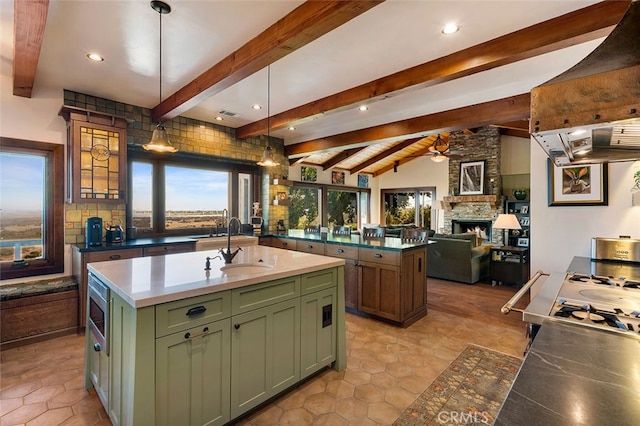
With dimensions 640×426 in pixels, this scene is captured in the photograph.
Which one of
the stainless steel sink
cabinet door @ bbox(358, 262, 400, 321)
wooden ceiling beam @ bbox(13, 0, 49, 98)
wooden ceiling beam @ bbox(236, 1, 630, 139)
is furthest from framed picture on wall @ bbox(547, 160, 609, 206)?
wooden ceiling beam @ bbox(13, 0, 49, 98)

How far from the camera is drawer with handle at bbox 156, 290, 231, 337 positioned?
5.09ft

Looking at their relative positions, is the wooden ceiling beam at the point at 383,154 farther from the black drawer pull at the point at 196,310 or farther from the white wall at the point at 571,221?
the black drawer pull at the point at 196,310

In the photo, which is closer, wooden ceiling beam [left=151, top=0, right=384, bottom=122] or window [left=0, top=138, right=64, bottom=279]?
wooden ceiling beam [left=151, top=0, right=384, bottom=122]

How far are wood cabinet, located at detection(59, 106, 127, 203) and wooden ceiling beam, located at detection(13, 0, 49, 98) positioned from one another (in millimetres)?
566

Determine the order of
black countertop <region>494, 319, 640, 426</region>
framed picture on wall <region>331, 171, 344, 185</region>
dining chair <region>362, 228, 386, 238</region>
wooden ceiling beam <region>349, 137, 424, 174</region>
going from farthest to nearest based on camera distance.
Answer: framed picture on wall <region>331, 171, 344, 185</region> < wooden ceiling beam <region>349, 137, 424, 174</region> < dining chair <region>362, 228, 386, 238</region> < black countertop <region>494, 319, 640, 426</region>

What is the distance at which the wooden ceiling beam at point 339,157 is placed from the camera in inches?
332

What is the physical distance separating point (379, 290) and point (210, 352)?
7.75ft

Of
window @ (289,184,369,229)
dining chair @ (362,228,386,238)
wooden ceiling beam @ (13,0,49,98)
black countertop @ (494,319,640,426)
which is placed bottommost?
black countertop @ (494,319,640,426)

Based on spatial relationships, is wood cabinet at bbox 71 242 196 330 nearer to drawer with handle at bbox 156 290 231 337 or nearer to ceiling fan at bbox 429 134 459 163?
drawer with handle at bbox 156 290 231 337

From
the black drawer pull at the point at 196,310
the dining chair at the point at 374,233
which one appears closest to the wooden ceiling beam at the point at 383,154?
the dining chair at the point at 374,233

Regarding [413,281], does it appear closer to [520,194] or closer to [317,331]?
[317,331]

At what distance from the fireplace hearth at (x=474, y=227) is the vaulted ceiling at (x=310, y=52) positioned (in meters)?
5.27

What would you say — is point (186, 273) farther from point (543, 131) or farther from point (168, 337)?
point (543, 131)

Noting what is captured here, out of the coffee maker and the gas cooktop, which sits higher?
the coffee maker
